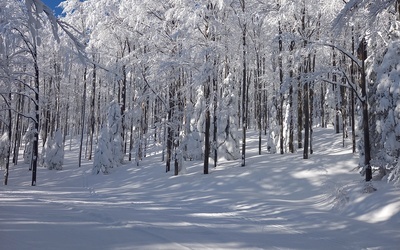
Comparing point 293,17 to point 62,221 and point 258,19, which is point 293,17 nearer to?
point 258,19

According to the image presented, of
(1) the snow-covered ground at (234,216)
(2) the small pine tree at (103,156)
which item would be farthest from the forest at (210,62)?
(1) the snow-covered ground at (234,216)

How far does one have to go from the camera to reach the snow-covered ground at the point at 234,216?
18.2 ft

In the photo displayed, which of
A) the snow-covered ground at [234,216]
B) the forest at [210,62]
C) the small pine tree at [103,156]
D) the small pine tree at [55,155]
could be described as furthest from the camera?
the small pine tree at [55,155]

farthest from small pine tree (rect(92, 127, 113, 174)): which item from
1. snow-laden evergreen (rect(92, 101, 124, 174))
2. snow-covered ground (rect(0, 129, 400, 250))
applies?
snow-covered ground (rect(0, 129, 400, 250))

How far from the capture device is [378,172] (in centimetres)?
1187

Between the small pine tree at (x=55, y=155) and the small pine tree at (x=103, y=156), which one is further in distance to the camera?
the small pine tree at (x=55, y=155)

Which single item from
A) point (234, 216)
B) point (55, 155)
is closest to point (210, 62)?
point (234, 216)

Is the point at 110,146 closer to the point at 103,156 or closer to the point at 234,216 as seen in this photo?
the point at 103,156

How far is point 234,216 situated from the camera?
29.2 ft

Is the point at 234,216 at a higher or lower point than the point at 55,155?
lower

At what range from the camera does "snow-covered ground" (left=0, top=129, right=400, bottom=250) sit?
5.55 metres

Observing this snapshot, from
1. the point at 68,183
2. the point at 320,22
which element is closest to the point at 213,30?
the point at 320,22

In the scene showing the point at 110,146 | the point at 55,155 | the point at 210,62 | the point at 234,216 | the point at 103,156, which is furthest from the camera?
the point at 55,155

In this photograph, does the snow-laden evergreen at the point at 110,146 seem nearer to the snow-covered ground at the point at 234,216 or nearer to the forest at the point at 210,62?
the forest at the point at 210,62
